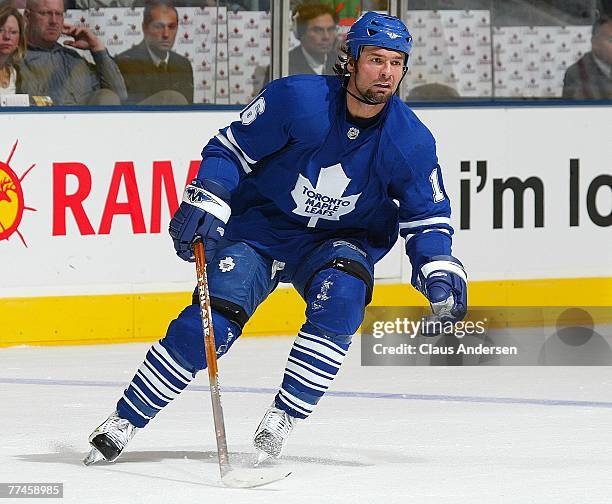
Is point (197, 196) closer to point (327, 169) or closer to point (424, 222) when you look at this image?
point (327, 169)

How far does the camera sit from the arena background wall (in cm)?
720

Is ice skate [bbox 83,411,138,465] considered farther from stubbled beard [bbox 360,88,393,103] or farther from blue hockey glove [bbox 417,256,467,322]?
stubbled beard [bbox 360,88,393,103]

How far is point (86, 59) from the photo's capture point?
24.1 feet

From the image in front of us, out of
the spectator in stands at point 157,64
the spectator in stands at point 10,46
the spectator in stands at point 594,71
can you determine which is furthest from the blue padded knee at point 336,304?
the spectator in stands at point 594,71

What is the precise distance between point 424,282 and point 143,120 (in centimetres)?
305

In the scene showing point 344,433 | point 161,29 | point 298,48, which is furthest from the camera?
point 298,48

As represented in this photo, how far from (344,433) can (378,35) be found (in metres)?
1.38

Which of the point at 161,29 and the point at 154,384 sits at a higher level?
the point at 161,29

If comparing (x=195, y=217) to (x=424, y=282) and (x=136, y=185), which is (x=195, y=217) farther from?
(x=136, y=185)

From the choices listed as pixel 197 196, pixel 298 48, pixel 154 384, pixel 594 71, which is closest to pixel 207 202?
pixel 197 196

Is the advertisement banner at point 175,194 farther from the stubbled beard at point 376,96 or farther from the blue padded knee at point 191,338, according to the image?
the stubbled beard at point 376,96

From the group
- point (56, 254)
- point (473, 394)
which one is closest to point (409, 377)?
point (473, 394)

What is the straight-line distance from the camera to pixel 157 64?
7535 millimetres

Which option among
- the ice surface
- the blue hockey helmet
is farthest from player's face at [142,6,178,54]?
the blue hockey helmet
